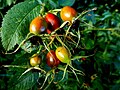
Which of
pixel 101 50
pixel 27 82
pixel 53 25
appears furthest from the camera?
pixel 101 50

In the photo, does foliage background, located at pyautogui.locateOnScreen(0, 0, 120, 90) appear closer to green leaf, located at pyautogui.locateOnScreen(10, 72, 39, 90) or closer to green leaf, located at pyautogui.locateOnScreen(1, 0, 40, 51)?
green leaf, located at pyautogui.locateOnScreen(10, 72, 39, 90)

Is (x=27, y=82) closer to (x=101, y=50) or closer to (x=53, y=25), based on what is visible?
(x=53, y=25)

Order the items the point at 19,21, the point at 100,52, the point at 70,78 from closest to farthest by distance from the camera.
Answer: the point at 19,21
the point at 70,78
the point at 100,52

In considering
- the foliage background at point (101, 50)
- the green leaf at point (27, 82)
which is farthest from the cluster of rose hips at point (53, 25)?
the foliage background at point (101, 50)

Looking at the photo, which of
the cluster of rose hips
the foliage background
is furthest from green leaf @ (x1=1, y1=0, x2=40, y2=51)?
the foliage background

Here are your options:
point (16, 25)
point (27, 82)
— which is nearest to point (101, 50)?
point (27, 82)

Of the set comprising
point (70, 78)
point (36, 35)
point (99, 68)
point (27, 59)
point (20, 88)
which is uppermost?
point (36, 35)

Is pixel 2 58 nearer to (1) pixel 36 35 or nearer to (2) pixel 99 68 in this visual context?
(2) pixel 99 68

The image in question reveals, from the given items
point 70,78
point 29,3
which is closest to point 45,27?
point 29,3
